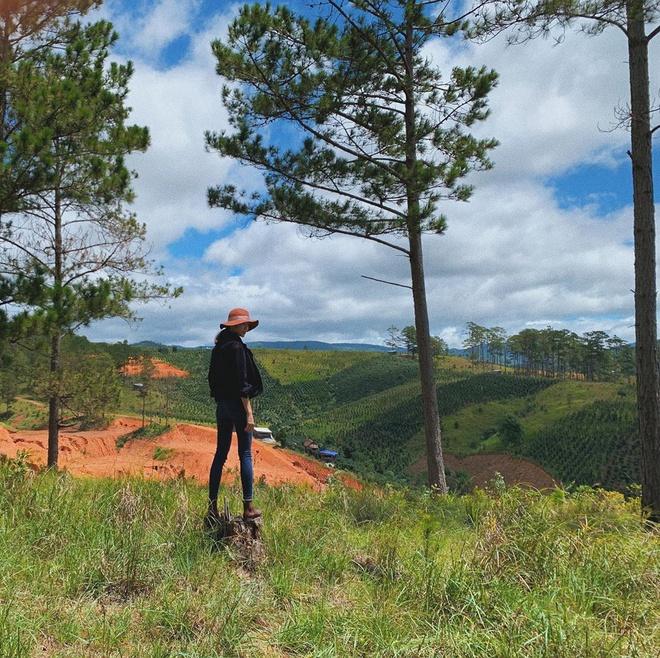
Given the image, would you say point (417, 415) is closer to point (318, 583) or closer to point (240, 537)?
point (240, 537)

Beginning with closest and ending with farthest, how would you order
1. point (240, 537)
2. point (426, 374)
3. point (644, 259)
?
point (240, 537), point (644, 259), point (426, 374)

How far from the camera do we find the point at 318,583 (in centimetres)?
323

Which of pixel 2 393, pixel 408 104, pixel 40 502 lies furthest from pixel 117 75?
pixel 2 393

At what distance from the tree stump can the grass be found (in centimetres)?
6

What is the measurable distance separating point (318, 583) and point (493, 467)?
129 feet

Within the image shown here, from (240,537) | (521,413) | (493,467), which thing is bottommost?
(493,467)

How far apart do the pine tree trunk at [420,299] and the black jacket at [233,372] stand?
14.8ft

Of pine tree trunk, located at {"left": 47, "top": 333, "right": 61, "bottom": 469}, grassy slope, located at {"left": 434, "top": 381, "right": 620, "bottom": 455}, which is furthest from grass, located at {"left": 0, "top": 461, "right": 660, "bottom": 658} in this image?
grassy slope, located at {"left": 434, "top": 381, "right": 620, "bottom": 455}

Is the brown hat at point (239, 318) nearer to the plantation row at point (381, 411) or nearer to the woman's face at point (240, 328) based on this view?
the woman's face at point (240, 328)

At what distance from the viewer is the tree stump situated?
3.44 m

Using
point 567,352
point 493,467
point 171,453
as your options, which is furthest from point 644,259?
point 567,352

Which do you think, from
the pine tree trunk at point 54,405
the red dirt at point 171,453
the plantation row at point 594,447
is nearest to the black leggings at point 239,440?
the pine tree trunk at point 54,405

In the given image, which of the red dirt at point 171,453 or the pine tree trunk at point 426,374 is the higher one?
the pine tree trunk at point 426,374

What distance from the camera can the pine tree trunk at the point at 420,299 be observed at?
7852mm
